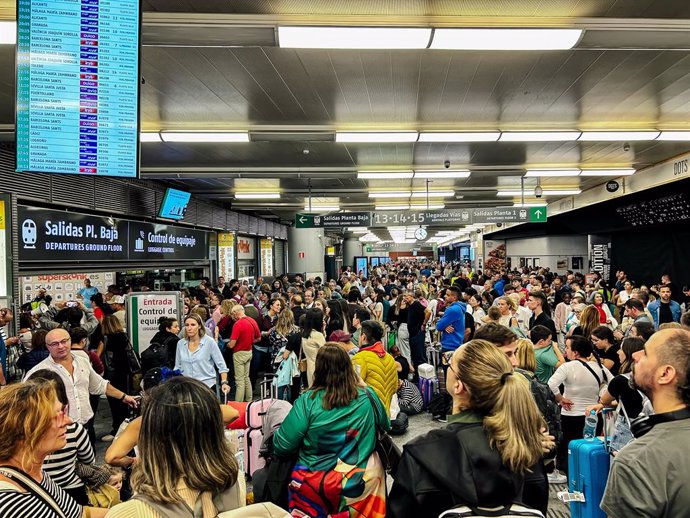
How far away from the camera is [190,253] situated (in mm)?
15352

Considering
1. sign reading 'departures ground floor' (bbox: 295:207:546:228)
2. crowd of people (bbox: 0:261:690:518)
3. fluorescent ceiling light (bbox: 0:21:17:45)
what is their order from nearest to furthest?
crowd of people (bbox: 0:261:690:518)
fluorescent ceiling light (bbox: 0:21:17:45)
sign reading 'departures ground floor' (bbox: 295:207:546:228)

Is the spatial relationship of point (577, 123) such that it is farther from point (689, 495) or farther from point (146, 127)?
point (689, 495)

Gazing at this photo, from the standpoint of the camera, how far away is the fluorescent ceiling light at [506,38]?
416 cm

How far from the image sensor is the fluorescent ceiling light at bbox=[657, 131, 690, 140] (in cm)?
808

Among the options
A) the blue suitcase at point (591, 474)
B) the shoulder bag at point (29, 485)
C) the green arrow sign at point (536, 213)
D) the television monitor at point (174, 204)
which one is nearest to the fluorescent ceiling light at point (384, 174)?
the green arrow sign at point (536, 213)

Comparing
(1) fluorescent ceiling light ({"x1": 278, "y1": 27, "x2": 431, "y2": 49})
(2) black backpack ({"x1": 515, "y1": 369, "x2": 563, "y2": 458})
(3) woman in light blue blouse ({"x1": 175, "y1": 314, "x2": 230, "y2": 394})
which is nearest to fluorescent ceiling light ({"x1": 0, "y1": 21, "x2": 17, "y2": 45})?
(1) fluorescent ceiling light ({"x1": 278, "y1": 27, "x2": 431, "y2": 49})

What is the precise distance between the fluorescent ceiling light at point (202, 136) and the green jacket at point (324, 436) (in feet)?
18.9

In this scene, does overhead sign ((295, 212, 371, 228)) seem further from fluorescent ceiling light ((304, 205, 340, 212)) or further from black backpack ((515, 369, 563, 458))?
black backpack ((515, 369, 563, 458))

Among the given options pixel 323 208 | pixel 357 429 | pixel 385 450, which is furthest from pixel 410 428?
pixel 323 208

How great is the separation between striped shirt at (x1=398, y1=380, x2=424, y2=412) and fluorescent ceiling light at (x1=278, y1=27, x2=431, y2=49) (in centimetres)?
452

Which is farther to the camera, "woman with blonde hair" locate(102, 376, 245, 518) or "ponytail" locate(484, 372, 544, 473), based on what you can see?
"ponytail" locate(484, 372, 544, 473)

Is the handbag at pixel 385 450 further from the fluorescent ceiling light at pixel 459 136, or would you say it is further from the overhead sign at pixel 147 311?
the fluorescent ceiling light at pixel 459 136

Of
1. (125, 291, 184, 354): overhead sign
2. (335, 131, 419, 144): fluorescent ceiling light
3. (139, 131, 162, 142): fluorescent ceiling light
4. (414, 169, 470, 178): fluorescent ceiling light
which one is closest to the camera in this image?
(125, 291, 184, 354): overhead sign

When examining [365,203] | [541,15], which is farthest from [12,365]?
[365,203]
